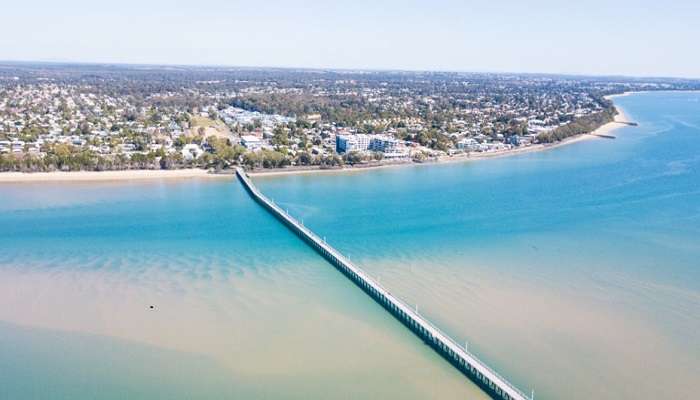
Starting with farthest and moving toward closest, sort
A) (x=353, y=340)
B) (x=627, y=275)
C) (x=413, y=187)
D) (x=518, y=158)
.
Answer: (x=518, y=158) < (x=413, y=187) < (x=627, y=275) < (x=353, y=340)

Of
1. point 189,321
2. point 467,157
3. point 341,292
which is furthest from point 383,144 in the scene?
point 189,321

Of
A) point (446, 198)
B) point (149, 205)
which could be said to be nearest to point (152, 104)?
point (149, 205)

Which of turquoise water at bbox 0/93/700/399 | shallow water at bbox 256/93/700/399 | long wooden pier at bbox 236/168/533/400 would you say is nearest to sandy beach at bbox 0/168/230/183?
turquoise water at bbox 0/93/700/399

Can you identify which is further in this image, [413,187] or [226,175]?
[226,175]

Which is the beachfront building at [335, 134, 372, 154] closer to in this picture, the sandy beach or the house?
the house

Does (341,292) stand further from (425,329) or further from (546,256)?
(546,256)

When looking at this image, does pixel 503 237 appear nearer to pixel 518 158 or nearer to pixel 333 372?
pixel 333 372
